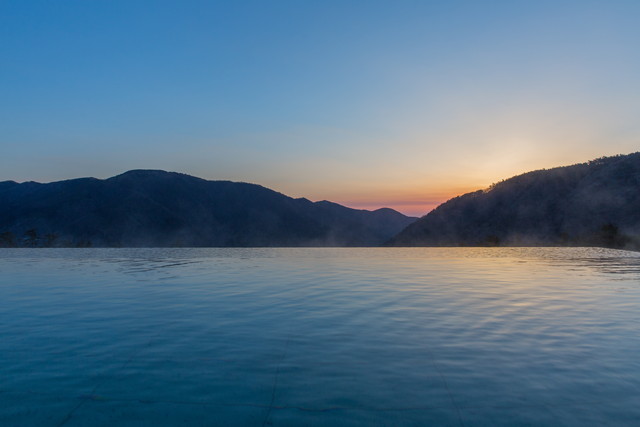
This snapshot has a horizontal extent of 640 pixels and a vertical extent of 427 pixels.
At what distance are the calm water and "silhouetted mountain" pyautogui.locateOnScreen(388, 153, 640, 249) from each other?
126 m

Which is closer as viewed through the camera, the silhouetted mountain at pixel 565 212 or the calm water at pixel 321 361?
the calm water at pixel 321 361

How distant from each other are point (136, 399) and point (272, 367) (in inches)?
136

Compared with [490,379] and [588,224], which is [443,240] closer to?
[588,224]

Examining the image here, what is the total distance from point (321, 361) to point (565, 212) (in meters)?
178

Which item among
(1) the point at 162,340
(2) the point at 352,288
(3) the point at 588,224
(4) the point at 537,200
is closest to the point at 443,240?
(4) the point at 537,200

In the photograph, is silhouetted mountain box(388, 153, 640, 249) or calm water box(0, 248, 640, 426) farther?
silhouetted mountain box(388, 153, 640, 249)

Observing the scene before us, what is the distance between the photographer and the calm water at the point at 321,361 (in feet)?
29.1

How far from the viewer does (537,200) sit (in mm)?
180375

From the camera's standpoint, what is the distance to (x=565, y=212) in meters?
164

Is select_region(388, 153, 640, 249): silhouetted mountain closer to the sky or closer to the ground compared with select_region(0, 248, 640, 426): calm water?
closer to the sky

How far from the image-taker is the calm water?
888 centimetres

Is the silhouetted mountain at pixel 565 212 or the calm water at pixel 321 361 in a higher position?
the silhouetted mountain at pixel 565 212

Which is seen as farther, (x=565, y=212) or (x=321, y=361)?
(x=565, y=212)

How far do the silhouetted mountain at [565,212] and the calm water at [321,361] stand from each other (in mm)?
125664
